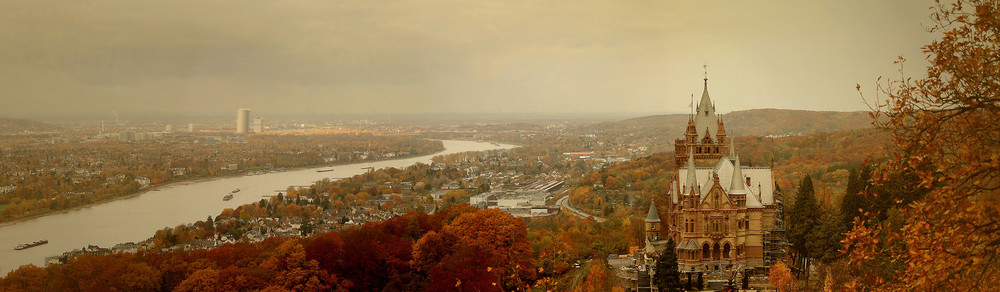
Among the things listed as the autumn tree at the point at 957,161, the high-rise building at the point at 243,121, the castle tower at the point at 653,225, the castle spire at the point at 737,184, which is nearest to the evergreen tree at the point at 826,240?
the castle spire at the point at 737,184

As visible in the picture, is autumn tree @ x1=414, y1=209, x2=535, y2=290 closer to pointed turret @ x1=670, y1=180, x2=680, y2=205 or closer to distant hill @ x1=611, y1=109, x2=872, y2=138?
pointed turret @ x1=670, y1=180, x2=680, y2=205

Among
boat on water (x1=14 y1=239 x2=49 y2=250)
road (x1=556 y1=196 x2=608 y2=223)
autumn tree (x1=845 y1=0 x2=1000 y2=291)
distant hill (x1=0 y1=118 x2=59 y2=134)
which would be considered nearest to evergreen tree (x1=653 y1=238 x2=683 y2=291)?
autumn tree (x1=845 y1=0 x2=1000 y2=291)

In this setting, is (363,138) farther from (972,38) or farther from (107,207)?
(972,38)

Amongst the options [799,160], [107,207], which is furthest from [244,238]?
[799,160]

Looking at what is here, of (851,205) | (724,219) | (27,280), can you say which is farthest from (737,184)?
(27,280)

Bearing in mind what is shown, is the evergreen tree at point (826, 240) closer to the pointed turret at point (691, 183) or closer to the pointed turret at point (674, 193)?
the pointed turret at point (691, 183)
